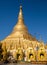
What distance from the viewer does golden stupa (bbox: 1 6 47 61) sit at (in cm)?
4424

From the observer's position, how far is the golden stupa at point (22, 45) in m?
44.2

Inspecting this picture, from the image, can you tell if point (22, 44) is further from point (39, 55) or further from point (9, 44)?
point (39, 55)

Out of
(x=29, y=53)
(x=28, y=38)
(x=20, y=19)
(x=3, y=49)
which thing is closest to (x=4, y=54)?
(x=3, y=49)

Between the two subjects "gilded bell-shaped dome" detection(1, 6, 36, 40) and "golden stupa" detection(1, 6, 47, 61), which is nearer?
"golden stupa" detection(1, 6, 47, 61)

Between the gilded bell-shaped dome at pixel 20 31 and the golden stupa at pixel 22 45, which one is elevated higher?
the gilded bell-shaped dome at pixel 20 31

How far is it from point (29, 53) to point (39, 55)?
2312 mm

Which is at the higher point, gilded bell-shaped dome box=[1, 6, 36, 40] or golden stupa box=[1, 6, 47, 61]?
gilded bell-shaped dome box=[1, 6, 36, 40]

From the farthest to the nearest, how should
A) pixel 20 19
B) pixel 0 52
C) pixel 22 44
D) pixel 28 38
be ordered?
pixel 20 19 → pixel 28 38 → pixel 22 44 → pixel 0 52

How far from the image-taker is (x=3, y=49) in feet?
146

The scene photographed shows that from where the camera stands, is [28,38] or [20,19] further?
[20,19]

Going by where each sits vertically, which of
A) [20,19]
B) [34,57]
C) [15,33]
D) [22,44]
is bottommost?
[34,57]

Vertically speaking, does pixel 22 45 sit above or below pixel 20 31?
below

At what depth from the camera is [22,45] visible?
54594 millimetres

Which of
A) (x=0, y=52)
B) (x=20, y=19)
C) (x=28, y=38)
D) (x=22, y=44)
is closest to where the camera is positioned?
(x=0, y=52)
